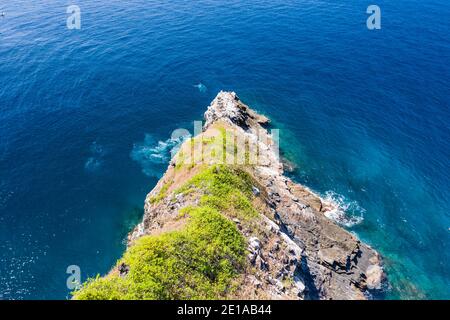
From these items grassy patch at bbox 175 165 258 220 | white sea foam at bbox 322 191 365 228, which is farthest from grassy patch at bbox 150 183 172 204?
white sea foam at bbox 322 191 365 228

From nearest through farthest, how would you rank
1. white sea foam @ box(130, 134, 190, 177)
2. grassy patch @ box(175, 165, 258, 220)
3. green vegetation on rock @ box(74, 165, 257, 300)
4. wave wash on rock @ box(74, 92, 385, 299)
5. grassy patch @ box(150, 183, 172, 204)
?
green vegetation on rock @ box(74, 165, 257, 300)
wave wash on rock @ box(74, 92, 385, 299)
grassy patch @ box(175, 165, 258, 220)
grassy patch @ box(150, 183, 172, 204)
white sea foam @ box(130, 134, 190, 177)

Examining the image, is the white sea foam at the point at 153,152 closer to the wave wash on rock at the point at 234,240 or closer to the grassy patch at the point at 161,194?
the wave wash on rock at the point at 234,240

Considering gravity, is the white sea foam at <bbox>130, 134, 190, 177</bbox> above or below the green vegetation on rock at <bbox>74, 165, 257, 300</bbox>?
below

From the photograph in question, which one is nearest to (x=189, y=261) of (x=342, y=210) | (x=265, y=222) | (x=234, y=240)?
(x=234, y=240)

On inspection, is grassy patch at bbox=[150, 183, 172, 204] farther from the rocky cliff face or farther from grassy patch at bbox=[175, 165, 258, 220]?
grassy patch at bbox=[175, 165, 258, 220]

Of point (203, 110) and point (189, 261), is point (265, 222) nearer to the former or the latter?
point (189, 261)
